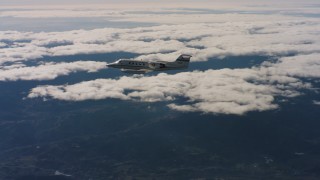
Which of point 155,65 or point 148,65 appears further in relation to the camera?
point 155,65

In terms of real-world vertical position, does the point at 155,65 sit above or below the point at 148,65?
below

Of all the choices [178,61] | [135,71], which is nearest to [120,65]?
[135,71]

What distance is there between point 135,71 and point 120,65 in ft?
35.1

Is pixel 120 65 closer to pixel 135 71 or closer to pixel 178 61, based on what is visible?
pixel 135 71

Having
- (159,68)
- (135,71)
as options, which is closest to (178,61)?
(159,68)

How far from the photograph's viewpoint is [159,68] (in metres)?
166

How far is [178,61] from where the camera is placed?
16850 centimetres

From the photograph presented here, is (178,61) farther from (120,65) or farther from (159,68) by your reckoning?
(120,65)

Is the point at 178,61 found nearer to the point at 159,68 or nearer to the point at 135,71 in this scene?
the point at 159,68

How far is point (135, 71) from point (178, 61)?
19027 mm

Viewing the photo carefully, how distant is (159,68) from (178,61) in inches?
331

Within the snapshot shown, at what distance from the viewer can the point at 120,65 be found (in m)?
168

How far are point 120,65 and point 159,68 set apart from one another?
15687mm
